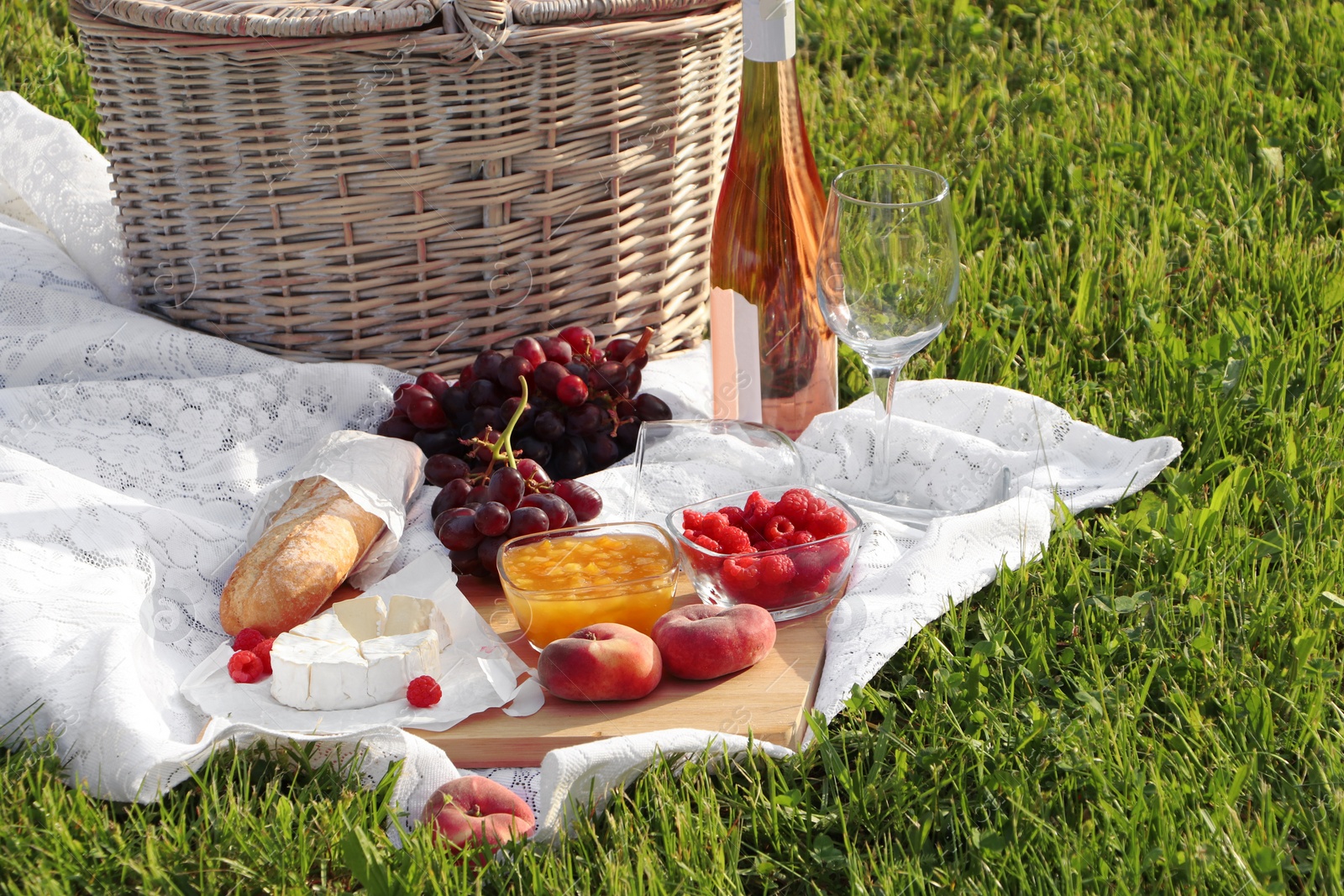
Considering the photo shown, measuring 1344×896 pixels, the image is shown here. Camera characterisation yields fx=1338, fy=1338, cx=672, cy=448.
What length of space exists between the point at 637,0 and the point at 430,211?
49cm

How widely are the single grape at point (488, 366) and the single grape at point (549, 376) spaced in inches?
2.6

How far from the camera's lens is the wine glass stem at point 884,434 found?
6.34ft

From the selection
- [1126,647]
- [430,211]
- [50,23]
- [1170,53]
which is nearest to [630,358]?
[430,211]

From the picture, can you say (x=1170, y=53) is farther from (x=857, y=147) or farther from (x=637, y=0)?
(x=637, y=0)

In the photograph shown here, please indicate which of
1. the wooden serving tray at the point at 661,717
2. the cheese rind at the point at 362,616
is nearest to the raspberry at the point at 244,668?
the cheese rind at the point at 362,616

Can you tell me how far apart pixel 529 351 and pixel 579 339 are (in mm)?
120

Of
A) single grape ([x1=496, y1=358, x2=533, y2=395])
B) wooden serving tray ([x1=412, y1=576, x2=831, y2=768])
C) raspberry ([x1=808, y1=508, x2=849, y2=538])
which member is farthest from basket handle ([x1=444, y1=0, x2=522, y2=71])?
wooden serving tray ([x1=412, y1=576, x2=831, y2=768])

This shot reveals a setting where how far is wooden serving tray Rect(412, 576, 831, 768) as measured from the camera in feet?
5.07

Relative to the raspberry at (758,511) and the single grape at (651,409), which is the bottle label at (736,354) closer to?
the single grape at (651,409)

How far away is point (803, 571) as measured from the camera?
1.72 meters

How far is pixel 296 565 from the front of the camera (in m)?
1.76

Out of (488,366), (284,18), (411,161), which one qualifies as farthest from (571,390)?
(284,18)

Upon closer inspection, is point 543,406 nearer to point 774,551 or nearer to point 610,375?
point 610,375

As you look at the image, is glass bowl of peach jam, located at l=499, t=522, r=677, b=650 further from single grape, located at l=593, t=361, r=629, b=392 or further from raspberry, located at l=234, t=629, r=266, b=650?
single grape, located at l=593, t=361, r=629, b=392
